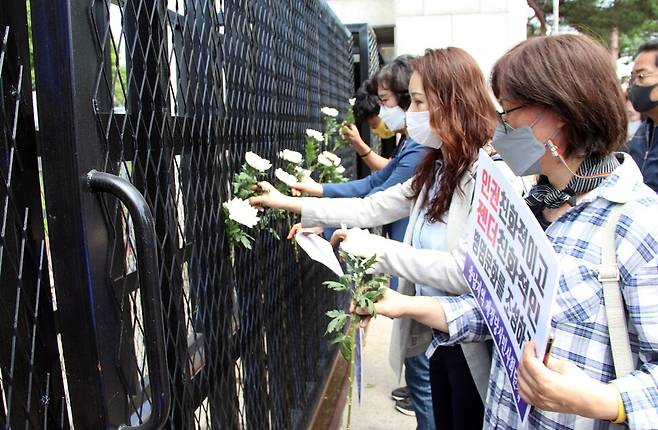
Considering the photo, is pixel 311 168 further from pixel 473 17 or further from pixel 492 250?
pixel 473 17

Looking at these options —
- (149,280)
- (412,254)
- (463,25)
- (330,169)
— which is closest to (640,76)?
(330,169)

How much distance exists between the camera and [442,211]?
92.3 inches

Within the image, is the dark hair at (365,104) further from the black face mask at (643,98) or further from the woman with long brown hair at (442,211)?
the woman with long brown hair at (442,211)

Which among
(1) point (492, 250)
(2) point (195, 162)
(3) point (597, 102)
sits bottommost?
(1) point (492, 250)

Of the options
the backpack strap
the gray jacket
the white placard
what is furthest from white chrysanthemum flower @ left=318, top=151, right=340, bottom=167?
the backpack strap

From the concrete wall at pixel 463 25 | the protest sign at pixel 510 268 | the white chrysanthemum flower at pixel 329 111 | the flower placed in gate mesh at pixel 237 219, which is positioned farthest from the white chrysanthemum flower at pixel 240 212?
the concrete wall at pixel 463 25

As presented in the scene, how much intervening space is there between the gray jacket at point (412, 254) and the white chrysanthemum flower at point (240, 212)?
1.67ft

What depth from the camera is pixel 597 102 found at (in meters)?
1.46

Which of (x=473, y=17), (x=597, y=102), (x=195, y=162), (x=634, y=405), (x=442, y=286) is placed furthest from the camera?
(x=473, y=17)

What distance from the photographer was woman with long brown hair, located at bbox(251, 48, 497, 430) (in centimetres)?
217

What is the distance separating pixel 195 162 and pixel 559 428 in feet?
4.15

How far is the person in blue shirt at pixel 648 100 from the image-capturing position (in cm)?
387

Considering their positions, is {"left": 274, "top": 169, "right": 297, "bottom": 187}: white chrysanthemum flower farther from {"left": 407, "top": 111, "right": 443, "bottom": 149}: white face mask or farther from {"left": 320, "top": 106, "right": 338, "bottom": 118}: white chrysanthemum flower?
{"left": 320, "top": 106, "right": 338, "bottom": 118}: white chrysanthemum flower

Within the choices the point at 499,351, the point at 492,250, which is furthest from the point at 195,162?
the point at 499,351
